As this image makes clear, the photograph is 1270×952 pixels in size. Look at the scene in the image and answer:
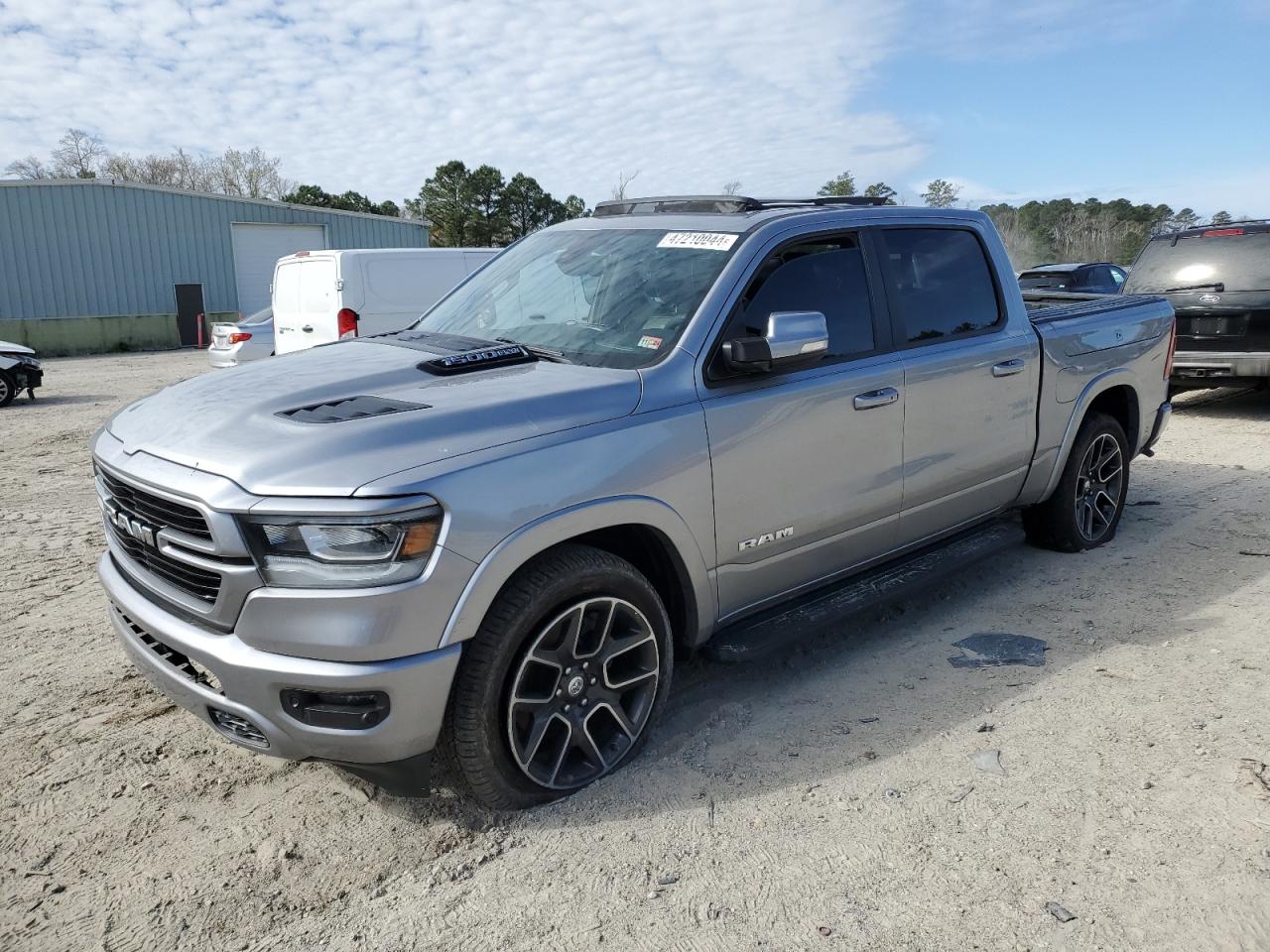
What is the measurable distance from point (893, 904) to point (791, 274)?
91.5 inches

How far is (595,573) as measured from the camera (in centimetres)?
304

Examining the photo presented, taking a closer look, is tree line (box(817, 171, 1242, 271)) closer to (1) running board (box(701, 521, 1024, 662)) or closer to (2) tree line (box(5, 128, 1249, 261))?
(2) tree line (box(5, 128, 1249, 261))

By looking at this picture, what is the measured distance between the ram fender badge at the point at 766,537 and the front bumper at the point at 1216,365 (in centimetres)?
810

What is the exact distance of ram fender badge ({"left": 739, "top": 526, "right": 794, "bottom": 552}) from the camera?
11.6 feet

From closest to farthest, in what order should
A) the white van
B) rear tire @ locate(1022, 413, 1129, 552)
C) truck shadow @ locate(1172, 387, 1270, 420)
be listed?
1. rear tire @ locate(1022, 413, 1129, 552)
2. truck shadow @ locate(1172, 387, 1270, 420)
3. the white van

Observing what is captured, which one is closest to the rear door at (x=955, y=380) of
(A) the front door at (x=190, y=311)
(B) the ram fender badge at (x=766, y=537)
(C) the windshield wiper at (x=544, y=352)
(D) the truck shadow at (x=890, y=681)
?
(D) the truck shadow at (x=890, y=681)

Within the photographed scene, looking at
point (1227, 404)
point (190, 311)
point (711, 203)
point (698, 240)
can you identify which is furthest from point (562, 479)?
point (190, 311)

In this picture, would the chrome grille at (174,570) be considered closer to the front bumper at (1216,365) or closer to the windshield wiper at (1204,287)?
the front bumper at (1216,365)

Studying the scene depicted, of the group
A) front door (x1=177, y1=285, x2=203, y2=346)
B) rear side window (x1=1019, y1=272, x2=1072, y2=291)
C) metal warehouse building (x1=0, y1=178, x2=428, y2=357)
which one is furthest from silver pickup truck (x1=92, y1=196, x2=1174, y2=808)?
front door (x1=177, y1=285, x2=203, y2=346)

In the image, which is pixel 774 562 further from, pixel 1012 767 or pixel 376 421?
pixel 376 421

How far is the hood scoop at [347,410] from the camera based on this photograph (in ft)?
9.53

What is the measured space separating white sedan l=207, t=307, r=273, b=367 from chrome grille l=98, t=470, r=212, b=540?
11.8 meters

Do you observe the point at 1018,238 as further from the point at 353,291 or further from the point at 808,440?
the point at 808,440

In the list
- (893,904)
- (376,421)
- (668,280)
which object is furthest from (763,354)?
(893,904)
